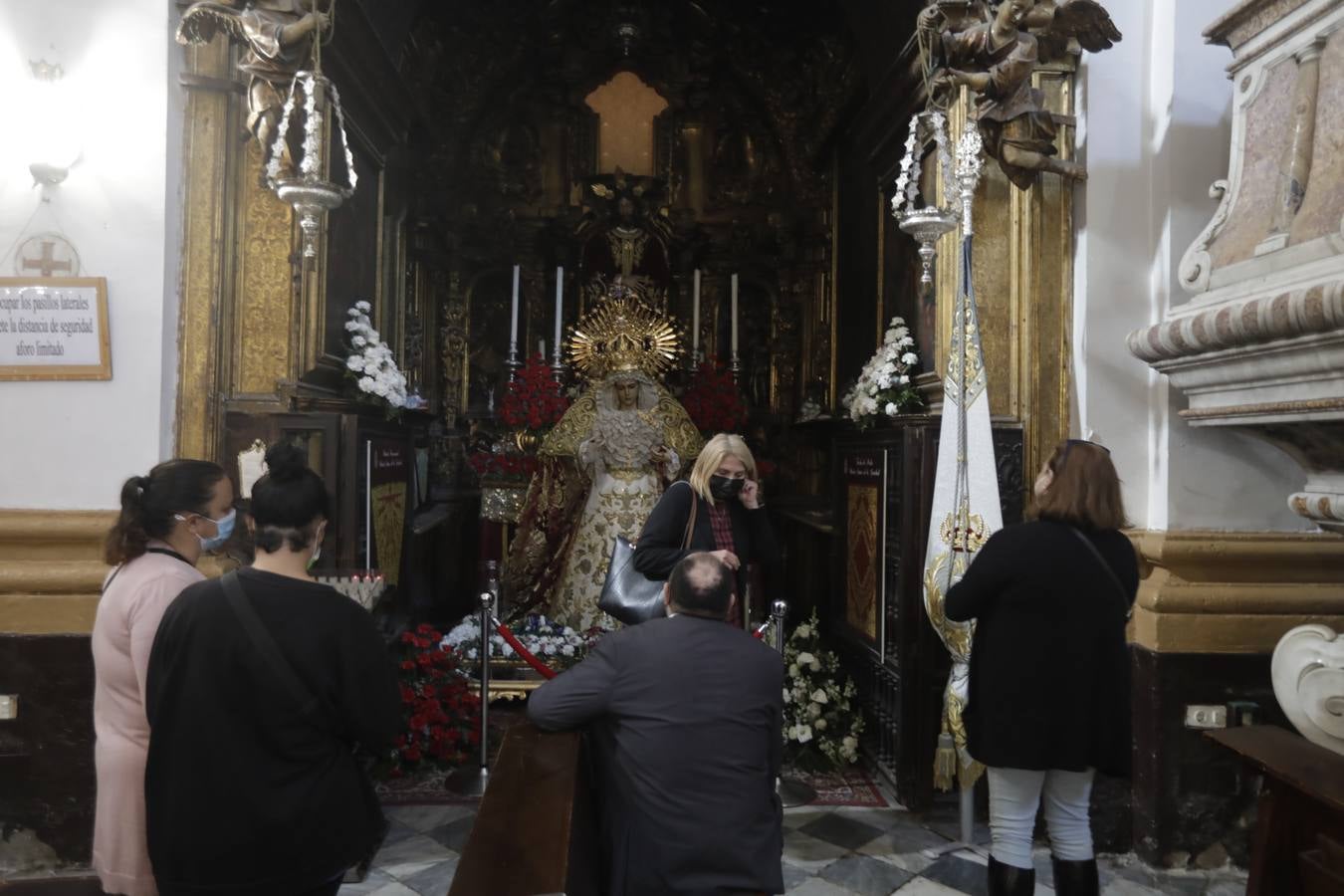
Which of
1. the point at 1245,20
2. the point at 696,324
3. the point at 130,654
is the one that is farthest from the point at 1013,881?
the point at 696,324

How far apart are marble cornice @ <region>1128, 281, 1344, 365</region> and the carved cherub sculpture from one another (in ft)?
Result: 13.4

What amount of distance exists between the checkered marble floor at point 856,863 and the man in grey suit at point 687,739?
1.63 meters

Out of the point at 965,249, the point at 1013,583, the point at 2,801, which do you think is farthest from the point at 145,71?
the point at 1013,583

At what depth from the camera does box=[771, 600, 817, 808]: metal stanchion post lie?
15.4 feet

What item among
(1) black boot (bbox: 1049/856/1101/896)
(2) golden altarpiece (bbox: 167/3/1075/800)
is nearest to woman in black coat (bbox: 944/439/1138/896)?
(1) black boot (bbox: 1049/856/1101/896)

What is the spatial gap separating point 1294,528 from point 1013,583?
232 cm

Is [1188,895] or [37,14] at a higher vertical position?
[37,14]

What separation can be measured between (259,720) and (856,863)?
10.2ft

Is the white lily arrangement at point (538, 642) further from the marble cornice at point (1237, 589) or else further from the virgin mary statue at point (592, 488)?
the marble cornice at point (1237, 589)

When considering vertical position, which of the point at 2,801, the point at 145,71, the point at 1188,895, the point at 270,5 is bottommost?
Result: the point at 1188,895

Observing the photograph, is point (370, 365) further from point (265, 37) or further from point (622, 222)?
point (622, 222)

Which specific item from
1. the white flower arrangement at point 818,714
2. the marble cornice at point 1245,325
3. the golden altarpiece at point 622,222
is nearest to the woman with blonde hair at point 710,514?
the golden altarpiece at point 622,222

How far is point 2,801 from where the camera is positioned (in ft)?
13.7

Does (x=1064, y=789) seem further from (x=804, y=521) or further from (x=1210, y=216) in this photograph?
(x=804, y=521)
